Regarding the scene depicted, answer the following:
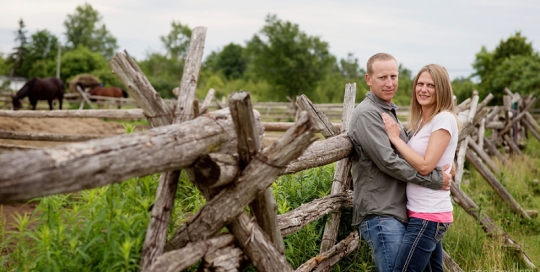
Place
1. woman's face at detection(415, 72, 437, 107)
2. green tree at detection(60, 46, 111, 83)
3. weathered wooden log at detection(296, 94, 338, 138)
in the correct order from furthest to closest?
green tree at detection(60, 46, 111, 83)
weathered wooden log at detection(296, 94, 338, 138)
woman's face at detection(415, 72, 437, 107)

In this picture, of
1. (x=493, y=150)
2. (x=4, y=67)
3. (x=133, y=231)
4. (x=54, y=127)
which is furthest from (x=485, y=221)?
(x=4, y=67)

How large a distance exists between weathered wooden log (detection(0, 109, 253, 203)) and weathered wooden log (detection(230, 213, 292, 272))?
395 mm

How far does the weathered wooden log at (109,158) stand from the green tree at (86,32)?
6522 centimetres

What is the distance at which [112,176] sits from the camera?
1.89 m

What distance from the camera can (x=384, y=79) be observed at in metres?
3.29

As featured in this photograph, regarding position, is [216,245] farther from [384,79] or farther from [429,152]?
[384,79]

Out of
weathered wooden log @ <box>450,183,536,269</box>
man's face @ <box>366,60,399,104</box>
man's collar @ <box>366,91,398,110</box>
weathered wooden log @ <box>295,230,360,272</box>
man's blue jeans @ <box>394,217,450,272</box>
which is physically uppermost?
man's face @ <box>366,60,399,104</box>

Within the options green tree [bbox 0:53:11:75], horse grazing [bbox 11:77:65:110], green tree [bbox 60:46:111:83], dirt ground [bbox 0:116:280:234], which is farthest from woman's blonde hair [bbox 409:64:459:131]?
green tree [bbox 0:53:11:75]

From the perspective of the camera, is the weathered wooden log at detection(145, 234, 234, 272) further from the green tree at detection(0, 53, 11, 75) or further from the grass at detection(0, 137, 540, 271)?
the green tree at detection(0, 53, 11, 75)

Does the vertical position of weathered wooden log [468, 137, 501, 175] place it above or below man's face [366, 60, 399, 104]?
below

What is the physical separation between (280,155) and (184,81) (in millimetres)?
582

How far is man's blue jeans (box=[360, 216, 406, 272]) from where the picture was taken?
3111 millimetres

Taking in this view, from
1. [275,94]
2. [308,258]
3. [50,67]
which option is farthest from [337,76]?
[308,258]

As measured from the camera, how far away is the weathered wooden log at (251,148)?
227 cm
